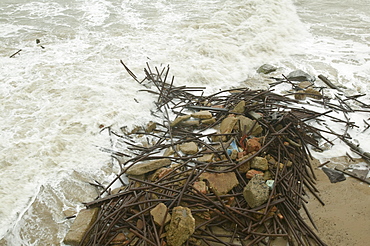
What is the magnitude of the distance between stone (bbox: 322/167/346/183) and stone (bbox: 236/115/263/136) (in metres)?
1.01

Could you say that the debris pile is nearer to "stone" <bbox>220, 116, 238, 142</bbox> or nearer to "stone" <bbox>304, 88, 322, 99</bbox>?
"stone" <bbox>220, 116, 238, 142</bbox>

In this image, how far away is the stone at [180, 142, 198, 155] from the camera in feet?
12.2

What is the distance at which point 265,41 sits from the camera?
27.1 ft

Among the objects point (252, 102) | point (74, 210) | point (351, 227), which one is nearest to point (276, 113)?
point (252, 102)

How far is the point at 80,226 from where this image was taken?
9.55ft

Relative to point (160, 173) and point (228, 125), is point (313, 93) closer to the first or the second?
point (228, 125)

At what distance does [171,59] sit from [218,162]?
4312 mm

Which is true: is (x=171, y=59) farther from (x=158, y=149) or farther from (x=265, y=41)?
(x=158, y=149)

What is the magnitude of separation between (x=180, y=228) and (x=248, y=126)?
1898mm

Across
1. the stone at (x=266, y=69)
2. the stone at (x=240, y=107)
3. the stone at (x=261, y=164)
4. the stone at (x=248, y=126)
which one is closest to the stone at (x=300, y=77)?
the stone at (x=266, y=69)

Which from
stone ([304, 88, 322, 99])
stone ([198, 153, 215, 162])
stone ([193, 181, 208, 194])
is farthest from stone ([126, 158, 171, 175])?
stone ([304, 88, 322, 99])

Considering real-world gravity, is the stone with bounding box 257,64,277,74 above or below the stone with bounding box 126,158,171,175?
above

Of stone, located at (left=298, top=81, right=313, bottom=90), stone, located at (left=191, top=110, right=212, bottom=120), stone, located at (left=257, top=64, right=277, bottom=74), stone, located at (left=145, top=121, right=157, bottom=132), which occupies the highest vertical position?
stone, located at (left=298, top=81, right=313, bottom=90)

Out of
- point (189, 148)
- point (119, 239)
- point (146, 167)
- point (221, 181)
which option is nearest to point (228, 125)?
point (189, 148)
